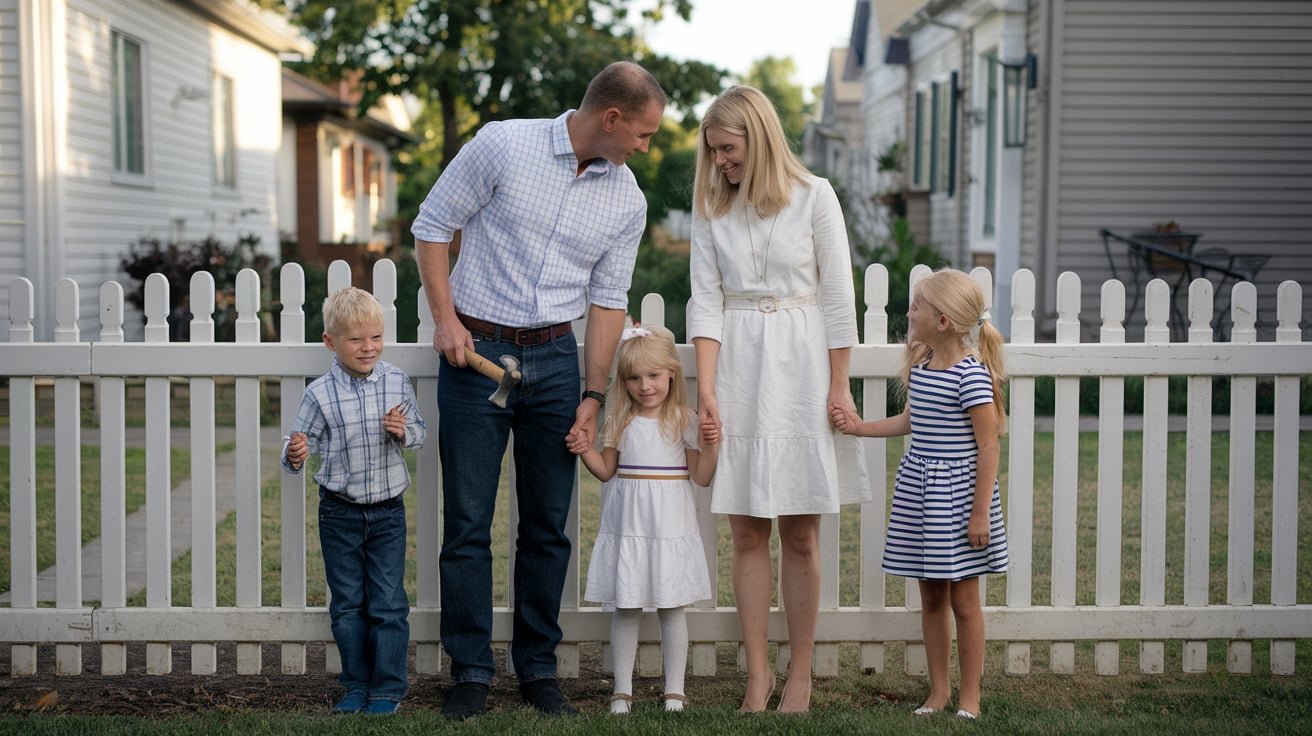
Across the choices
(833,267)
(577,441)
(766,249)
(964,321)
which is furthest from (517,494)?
(964,321)

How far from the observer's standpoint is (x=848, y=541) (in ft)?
20.6

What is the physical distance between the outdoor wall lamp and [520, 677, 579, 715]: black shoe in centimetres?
941

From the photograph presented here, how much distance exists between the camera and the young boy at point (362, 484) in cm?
392

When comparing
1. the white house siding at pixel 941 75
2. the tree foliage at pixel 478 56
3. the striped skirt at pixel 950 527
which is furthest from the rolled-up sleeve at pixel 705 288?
the tree foliage at pixel 478 56

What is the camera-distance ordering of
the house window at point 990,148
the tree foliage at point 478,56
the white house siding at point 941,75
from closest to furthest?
1. the house window at point 990,148
2. the white house siding at point 941,75
3. the tree foliage at point 478,56

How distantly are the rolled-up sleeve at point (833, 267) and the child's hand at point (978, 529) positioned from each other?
58 centimetres

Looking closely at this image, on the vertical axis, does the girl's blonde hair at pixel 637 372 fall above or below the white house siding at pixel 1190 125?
below

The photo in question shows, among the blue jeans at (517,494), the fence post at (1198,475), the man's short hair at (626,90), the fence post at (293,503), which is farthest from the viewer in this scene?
the fence post at (1198,475)

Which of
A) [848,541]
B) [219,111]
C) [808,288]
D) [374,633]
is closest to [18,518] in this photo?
[374,633]

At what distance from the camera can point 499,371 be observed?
382cm

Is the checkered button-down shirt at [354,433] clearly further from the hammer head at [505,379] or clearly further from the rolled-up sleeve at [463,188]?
the rolled-up sleeve at [463,188]

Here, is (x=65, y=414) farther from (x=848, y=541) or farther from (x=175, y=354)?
(x=848, y=541)

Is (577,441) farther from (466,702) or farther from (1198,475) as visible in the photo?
(1198,475)

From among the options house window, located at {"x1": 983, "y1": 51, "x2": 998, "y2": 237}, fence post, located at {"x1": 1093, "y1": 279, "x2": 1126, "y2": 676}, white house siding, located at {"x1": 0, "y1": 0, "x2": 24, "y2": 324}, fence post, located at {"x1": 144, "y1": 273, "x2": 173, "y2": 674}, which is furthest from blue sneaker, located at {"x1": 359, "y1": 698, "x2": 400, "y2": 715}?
house window, located at {"x1": 983, "y1": 51, "x2": 998, "y2": 237}
